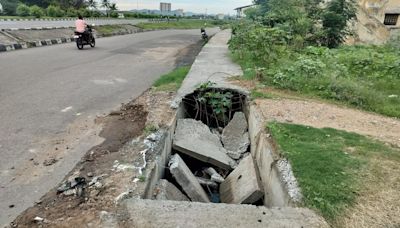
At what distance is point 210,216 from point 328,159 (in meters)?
1.61

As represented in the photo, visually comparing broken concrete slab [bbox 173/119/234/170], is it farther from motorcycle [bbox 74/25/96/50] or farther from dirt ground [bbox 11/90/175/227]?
motorcycle [bbox 74/25/96/50]

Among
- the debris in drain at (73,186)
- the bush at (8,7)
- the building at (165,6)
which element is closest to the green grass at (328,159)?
the debris in drain at (73,186)

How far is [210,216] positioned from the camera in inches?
105

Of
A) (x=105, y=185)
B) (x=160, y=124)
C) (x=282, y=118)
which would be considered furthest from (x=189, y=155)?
(x=105, y=185)

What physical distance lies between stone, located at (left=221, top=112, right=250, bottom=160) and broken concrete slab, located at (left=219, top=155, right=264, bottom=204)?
95cm

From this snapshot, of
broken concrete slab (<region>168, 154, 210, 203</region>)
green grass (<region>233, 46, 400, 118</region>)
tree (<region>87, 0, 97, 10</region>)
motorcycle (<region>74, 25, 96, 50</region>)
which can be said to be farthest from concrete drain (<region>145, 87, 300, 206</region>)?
tree (<region>87, 0, 97, 10</region>)

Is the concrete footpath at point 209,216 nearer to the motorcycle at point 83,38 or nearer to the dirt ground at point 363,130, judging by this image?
the dirt ground at point 363,130

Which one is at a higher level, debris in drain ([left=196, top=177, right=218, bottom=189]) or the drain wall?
the drain wall

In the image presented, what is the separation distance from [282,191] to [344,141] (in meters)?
1.33

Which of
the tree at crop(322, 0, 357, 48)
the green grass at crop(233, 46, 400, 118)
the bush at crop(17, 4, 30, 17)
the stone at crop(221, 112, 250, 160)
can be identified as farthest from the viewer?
the bush at crop(17, 4, 30, 17)

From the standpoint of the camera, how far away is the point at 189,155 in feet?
16.4

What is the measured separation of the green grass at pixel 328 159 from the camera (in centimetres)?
288

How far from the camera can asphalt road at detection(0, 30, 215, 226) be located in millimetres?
3467

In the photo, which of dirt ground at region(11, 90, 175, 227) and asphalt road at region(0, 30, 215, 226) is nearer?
dirt ground at region(11, 90, 175, 227)
